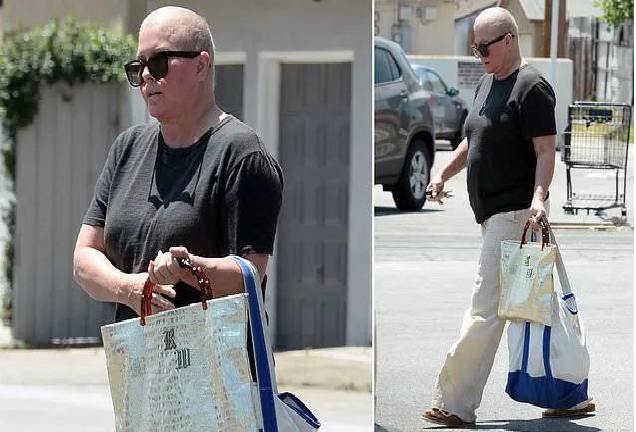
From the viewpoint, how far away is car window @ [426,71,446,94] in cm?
2125

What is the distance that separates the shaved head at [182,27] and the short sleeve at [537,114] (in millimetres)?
2618

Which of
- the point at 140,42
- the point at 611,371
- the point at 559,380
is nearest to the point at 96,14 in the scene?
the point at 611,371

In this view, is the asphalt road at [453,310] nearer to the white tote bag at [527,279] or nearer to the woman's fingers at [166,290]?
the white tote bag at [527,279]

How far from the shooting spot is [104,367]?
9.61m

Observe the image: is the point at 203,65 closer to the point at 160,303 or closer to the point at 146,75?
the point at 146,75

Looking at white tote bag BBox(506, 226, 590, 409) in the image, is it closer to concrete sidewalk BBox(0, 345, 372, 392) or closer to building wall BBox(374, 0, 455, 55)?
concrete sidewalk BBox(0, 345, 372, 392)

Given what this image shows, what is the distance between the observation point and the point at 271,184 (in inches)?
125

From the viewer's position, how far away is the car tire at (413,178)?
36.6 ft

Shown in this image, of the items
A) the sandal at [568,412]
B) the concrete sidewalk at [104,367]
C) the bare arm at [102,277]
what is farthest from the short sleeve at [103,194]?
the concrete sidewalk at [104,367]

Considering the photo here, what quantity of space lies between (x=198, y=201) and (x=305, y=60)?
23.9 feet

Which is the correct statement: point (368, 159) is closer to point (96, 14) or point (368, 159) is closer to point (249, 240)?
point (96, 14)

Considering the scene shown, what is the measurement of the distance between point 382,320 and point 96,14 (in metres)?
3.55

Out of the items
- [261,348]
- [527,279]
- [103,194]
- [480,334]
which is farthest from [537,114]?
[261,348]

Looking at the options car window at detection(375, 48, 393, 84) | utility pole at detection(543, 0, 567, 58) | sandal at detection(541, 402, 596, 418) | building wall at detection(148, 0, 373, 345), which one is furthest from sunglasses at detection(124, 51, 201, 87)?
utility pole at detection(543, 0, 567, 58)
